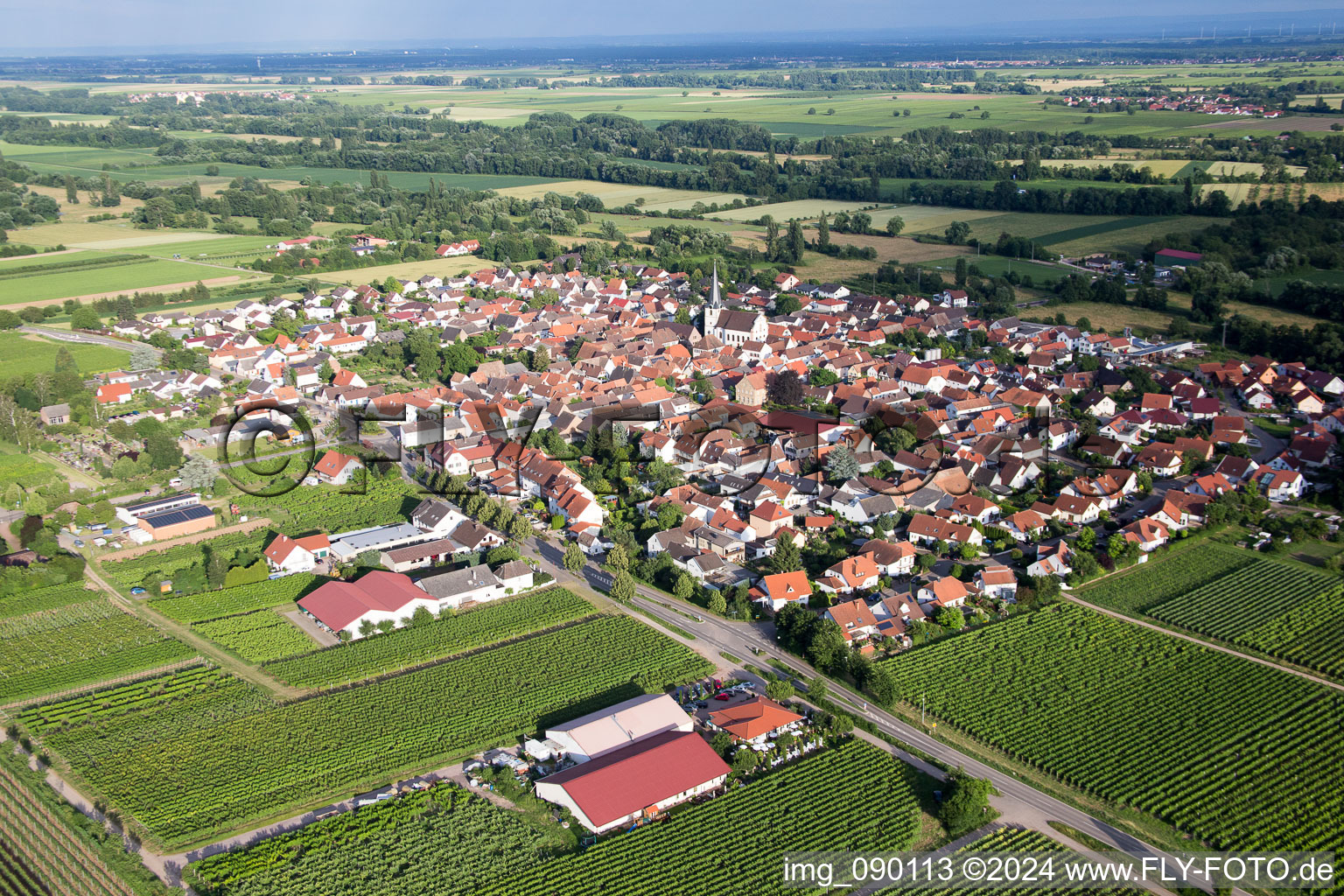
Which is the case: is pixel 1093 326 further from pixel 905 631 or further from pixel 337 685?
pixel 337 685

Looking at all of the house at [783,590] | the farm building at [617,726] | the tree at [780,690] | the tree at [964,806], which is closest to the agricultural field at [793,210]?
the house at [783,590]

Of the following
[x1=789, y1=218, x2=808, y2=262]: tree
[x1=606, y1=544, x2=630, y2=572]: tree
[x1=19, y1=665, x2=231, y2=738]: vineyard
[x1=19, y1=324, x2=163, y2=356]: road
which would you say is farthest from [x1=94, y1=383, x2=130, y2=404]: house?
[x1=789, y1=218, x2=808, y2=262]: tree

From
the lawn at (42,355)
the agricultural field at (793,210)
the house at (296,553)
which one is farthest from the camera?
the agricultural field at (793,210)

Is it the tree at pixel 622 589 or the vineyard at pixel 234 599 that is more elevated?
the tree at pixel 622 589

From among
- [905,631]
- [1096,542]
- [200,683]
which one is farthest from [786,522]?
[200,683]

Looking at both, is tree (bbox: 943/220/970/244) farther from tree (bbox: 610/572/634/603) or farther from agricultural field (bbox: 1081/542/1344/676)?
tree (bbox: 610/572/634/603)

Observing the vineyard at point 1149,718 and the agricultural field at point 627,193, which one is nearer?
the vineyard at point 1149,718

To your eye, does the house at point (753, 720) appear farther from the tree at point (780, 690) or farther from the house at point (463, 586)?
the house at point (463, 586)
